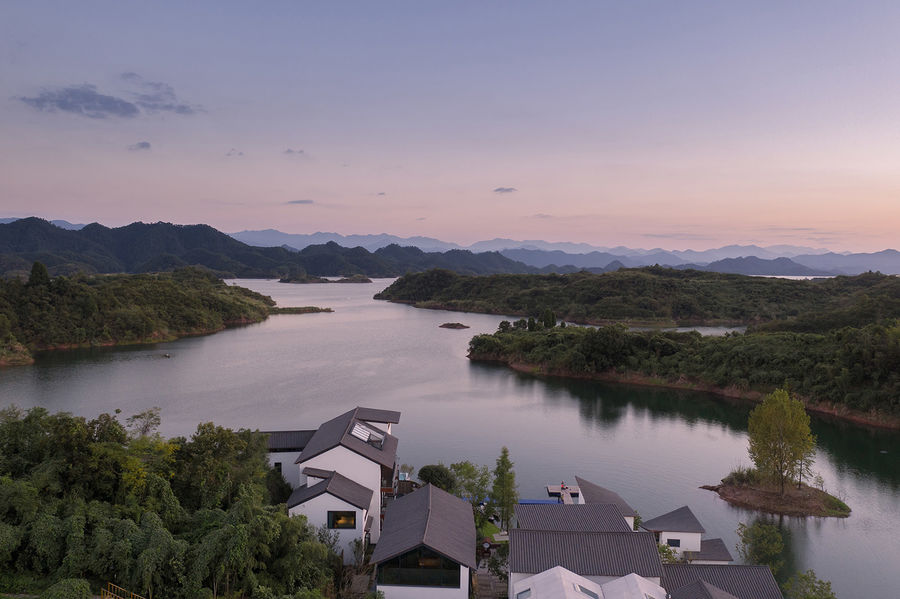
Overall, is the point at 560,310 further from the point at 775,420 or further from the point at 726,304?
the point at 775,420

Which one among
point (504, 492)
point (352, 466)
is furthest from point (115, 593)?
point (504, 492)

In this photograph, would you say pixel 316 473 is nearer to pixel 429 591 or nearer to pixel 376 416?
pixel 429 591

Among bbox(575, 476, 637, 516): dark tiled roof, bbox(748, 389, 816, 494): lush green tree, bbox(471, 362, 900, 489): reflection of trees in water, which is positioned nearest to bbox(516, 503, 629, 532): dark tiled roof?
bbox(575, 476, 637, 516): dark tiled roof

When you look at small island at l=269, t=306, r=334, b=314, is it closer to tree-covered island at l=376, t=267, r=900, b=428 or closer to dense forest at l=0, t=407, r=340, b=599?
tree-covered island at l=376, t=267, r=900, b=428

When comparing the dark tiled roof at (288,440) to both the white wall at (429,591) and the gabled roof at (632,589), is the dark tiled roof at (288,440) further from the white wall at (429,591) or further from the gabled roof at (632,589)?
the gabled roof at (632,589)

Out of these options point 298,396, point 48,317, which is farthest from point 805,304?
point 48,317

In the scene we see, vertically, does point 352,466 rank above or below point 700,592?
above

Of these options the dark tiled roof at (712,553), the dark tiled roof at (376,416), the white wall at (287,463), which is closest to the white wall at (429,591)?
the dark tiled roof at (712,553)
